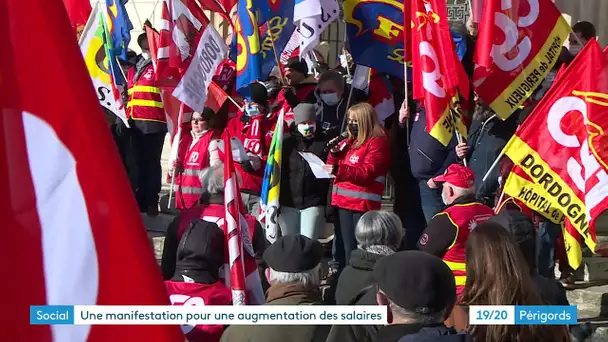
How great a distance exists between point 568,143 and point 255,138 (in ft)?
9.83

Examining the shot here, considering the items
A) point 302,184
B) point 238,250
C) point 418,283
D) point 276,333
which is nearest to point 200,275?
point 238,250

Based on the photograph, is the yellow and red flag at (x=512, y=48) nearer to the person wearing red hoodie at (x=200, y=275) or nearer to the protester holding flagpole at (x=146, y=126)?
the person wearing red hoodie at (x=200, y=275)

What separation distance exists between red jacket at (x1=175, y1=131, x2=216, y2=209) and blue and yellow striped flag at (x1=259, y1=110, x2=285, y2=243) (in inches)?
18.9

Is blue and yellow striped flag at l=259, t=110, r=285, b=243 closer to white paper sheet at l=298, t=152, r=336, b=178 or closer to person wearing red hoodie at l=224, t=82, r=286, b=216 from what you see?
white paper sheet at l=298, t=152, r=336, b=178

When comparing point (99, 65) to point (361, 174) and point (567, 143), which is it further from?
point (567, 143)

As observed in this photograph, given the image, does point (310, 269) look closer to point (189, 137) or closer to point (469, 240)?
point (469, 240)

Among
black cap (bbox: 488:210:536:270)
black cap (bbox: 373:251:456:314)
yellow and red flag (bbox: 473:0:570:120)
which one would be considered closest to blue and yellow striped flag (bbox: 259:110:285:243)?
yellow and red flag (bbox: 473:0:570:120)

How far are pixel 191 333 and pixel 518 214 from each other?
1.98m

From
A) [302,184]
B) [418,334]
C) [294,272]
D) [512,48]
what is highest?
[512,48]

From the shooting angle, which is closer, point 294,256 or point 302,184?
point 294,256

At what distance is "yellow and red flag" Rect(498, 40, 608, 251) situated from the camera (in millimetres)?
4898

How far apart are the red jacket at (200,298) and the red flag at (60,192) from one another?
216cm

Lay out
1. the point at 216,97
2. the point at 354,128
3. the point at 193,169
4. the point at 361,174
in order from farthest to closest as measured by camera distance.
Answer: the point at 216,97
the point at 193,169
the point at 354,128
the point at 361,174

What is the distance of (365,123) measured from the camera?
6.40 meters
